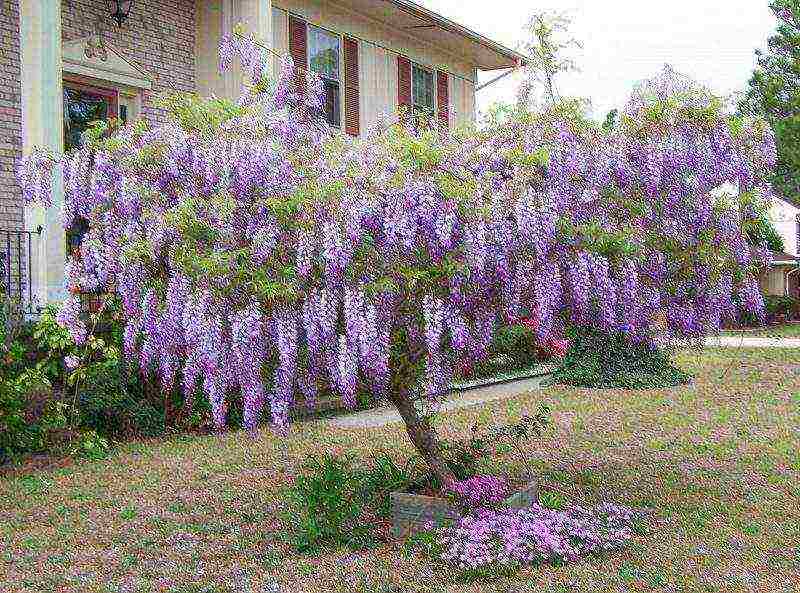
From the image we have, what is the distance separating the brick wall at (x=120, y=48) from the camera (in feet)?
33.7

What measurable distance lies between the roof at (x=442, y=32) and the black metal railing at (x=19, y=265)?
22.9 ft

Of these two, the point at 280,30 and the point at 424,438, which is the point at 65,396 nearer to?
the point at 424,438

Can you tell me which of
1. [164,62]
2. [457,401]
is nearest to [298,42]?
[164,62]

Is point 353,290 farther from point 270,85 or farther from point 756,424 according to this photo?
point 756,424

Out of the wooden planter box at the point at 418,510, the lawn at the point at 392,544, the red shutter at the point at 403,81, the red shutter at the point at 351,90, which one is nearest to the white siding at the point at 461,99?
the red shutter at the point at 403,81

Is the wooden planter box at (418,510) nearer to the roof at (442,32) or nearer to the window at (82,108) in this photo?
the window at (82,108)

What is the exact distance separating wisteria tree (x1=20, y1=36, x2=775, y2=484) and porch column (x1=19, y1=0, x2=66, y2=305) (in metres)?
3.82

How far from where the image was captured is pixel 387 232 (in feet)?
15.7

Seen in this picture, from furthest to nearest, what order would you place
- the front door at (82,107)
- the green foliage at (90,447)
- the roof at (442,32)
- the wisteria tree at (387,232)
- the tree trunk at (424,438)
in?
the roof at (442,32) < the front door at (82,107) < the green foliage at (90,447) < the tree trunk at (424,438) < the wisteria tree at (387,232)

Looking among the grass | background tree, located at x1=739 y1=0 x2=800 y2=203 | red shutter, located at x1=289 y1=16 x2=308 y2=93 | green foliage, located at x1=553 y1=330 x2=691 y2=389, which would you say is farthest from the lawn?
background tree, located at x1=739 y1=0 x2=800 y2=203

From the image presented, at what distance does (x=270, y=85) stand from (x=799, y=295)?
25.4 meters

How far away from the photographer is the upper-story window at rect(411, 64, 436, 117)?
16922mm

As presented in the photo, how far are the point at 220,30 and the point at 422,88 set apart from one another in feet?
18.2

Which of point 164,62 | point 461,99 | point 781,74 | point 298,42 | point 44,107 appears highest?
point 781,74
